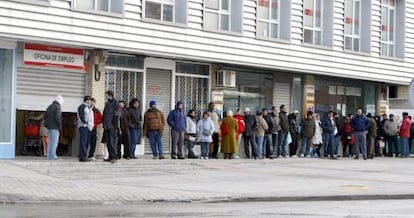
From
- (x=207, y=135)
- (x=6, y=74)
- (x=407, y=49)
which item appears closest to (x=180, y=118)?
(x=207, y=135)

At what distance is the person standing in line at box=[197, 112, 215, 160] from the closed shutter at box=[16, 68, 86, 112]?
3712 mm

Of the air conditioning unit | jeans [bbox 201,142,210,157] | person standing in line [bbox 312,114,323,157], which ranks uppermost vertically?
the air conditioning unit

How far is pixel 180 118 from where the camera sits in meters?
22.1

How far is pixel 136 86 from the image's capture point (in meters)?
23.5

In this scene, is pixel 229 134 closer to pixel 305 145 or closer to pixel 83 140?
pixel 305 145

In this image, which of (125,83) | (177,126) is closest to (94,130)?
(177,126)

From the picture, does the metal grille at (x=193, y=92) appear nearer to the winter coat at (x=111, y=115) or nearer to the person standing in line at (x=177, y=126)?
the person standing in line at (x=177, y=126)

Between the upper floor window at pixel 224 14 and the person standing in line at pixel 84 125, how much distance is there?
6515mm

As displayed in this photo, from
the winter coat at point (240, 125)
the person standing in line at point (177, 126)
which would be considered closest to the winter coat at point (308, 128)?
the winter coat at point (240, 125)

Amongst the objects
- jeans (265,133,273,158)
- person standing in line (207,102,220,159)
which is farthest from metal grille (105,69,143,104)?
jeans (265,133,273,158)

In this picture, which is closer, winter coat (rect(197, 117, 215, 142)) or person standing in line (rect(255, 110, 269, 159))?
winter coat (rect(197, 117, 215, 142))

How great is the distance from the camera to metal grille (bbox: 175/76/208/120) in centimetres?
2483

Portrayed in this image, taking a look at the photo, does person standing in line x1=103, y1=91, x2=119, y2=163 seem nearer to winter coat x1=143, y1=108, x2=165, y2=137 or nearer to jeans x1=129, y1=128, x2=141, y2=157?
jeans x1=129, y1=128, x2=141, y2=157

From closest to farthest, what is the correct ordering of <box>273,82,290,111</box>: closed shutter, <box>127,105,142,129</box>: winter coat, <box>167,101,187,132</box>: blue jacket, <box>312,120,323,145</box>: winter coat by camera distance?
<box>127,105,142,129</box>: winter coat → <box>167,101,187,132</box>: blue jacket → <box>312,120,323,145</box>: winter coat → <box>273,82,290,111</box>: closed shutter
